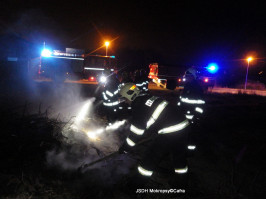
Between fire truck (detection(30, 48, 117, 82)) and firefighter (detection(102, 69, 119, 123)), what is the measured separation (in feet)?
34.2

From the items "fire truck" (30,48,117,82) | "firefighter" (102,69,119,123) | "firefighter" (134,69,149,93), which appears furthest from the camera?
"fire truck" (30,48,117,82)

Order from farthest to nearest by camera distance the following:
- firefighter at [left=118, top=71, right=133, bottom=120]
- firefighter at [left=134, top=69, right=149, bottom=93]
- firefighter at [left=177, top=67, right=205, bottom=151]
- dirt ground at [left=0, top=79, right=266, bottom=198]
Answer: firefighter at [left=134, top=69, right=149, bottom=93] → firefighter at [left=118, top=71, right=133, bottom=120] → firefighter at [left=177, top=67, right=205, bottom=151] → dirt ground at [left=0, top=79, right=266, bottom=198]

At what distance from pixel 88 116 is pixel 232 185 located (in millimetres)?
4634

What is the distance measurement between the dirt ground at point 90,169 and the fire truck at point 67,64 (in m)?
12.0

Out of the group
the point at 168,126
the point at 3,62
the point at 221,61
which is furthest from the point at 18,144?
the point at 221,61

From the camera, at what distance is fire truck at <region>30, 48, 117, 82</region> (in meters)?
15.6

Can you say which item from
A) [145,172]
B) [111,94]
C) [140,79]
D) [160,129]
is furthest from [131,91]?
[140,79]

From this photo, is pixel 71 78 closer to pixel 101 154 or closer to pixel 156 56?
pixel 101 154

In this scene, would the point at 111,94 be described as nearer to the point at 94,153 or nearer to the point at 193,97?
the point at 94,153

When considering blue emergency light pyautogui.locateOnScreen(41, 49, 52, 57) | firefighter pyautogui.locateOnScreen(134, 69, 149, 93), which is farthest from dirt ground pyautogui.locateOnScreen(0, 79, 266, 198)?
blue emergency light pyautogui.locateOnScreen(41, 49, 52, 57)

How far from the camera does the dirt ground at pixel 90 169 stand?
2869 mm

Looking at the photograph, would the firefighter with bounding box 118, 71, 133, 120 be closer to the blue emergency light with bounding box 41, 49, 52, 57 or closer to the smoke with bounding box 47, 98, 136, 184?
the smoke with bounding box 47, 98, 136, 184

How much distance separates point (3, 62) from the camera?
1334 centimetres

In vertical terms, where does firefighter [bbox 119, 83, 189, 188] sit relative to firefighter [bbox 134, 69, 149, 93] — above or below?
below
